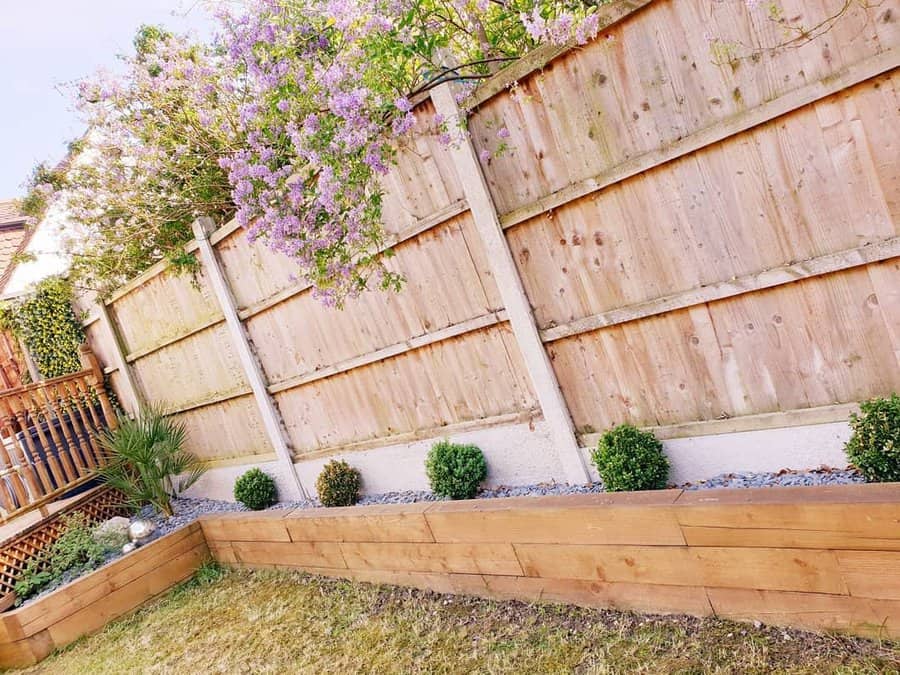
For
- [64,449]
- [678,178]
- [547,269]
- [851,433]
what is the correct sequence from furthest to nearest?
[64,449] < [547,269] < [678,178] < [851,433]

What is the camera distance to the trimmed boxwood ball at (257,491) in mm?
4840

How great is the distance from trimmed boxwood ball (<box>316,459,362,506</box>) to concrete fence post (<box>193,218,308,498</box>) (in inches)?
24.0

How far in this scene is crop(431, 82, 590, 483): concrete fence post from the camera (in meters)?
2.94

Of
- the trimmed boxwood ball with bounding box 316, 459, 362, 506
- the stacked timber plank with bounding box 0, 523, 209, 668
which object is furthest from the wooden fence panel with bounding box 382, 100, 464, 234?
the stacked timber plank with bounding box 0, 523, 209, 668

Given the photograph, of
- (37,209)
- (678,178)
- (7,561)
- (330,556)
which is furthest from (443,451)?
(37,209)

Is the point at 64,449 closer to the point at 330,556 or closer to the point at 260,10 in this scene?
the point at 330,556

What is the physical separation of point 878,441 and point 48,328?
8051mm

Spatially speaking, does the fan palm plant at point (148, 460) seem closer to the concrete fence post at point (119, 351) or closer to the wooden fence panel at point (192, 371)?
the wooden fence panel at point (192, 371)

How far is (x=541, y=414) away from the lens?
3.18m

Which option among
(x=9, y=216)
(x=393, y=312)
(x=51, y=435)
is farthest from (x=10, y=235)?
(x=393, y=312)

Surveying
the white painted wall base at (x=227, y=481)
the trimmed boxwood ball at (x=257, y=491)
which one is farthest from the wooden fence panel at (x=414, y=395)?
the trimmed boxwood ball at (x=257, y=491)

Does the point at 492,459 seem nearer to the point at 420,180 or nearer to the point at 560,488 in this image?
the point at 560,488

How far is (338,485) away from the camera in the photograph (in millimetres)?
4145

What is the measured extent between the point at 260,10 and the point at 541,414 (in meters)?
2.35
